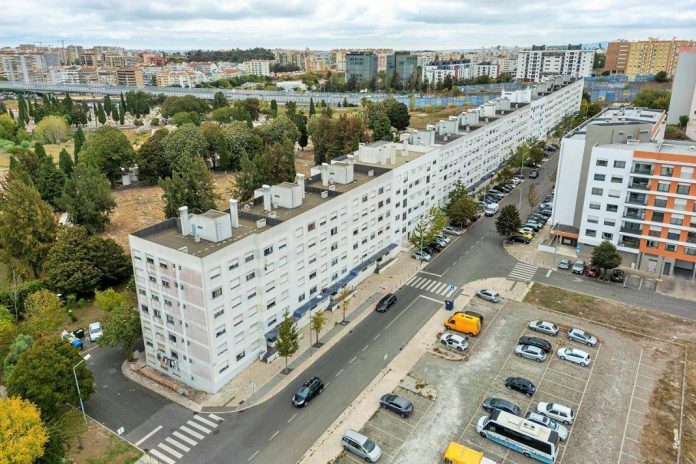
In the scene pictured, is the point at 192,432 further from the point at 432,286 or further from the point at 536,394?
the point at 432,286

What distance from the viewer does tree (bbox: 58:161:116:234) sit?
8600cm

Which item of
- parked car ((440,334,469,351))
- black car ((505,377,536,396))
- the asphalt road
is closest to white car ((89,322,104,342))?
the asphalt road

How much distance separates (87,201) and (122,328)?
44.0 m

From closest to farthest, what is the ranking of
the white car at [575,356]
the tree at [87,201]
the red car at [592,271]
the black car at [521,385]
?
the black car at [521,385] → the white car at [575,356] → the red car at [592,271] → the tree at [87,201]

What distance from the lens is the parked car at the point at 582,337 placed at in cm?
5453

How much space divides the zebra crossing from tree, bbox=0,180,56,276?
4382 centimetres

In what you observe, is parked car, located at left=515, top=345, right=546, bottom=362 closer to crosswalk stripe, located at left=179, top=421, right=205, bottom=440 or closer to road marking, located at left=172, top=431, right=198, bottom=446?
crosswalk stripe, located at left=179, top=421, right=205, bottom=440

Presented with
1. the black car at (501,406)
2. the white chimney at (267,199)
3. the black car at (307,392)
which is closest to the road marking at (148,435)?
the black car at (307,392)

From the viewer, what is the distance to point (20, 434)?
35.8 meters

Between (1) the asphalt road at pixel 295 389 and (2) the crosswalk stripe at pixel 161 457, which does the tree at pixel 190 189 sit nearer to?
(1) the asphalt road at pixel 295 389

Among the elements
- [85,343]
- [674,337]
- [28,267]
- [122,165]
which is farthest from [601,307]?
[122,165]

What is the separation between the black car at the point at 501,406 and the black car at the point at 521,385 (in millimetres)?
2584

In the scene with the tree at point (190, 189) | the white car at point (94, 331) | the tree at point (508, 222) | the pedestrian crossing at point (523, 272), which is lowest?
the white car at point (94, 331)

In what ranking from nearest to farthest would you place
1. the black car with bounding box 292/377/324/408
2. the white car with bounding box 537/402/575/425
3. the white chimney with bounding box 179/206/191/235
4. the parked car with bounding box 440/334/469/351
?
the white car with bounding box 537/402/575/425 → the black car with bounding box 292/377/324/408 → the white chimney with bounding box 179/206/191/235 → the parked car with bounding box 440/334/469/351
